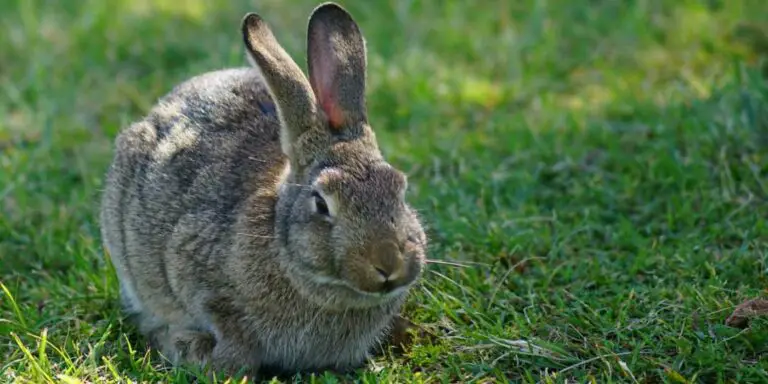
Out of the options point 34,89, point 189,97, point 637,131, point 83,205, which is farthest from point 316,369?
point 34,89

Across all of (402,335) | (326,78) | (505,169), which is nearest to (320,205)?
(326,78)

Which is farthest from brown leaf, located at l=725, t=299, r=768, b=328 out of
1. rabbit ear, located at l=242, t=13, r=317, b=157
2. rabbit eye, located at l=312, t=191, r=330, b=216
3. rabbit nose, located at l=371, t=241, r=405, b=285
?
rabbit ear, located at l=242, t=13, r=317, b=157

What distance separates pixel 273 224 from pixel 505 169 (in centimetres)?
179

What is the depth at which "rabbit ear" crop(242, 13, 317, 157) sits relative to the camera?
4.07 meters

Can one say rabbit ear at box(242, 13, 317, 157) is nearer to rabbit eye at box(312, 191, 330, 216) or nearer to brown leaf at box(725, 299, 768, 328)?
rabbit eye at box(312, 191, 330, 216)

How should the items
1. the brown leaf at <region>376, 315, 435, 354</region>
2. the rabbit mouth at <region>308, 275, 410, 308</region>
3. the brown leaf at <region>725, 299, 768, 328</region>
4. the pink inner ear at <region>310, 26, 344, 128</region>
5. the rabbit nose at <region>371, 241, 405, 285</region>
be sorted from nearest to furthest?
the rabbit nose at <region>371, 241, 405, 285</region>, the rabbit mouth at <region>308, 275, 410, 308</region>, the brown leaf at <region>725, 299, 768, 328</region>, the pink inner ear at <region>310, 26, 344, 128</region>, the brown leaf at <region>376, 315, 435, 354</region>

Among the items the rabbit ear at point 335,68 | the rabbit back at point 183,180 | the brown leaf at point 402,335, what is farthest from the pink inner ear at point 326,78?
the brown leaf at point 402,335

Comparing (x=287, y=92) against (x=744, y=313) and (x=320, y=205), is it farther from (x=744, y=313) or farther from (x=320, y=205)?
(x=744, y=313)

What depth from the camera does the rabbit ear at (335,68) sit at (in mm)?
4172

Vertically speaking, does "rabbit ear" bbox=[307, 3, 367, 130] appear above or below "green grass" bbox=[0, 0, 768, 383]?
above

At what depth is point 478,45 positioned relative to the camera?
707 centimetres

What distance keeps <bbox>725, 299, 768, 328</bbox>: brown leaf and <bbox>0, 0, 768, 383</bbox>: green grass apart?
0.04 m

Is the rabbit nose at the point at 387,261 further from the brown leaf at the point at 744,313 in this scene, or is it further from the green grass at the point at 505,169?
the brown leaf at the point at 744,313

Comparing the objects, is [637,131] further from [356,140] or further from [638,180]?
[356,140]
